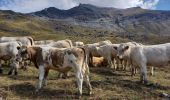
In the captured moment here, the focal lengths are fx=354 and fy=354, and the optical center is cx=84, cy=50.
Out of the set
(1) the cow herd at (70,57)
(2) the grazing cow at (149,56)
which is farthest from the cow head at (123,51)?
(2) the grazing cow at (149,56)

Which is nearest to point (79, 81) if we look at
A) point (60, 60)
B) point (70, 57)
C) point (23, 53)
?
point (70, 57)

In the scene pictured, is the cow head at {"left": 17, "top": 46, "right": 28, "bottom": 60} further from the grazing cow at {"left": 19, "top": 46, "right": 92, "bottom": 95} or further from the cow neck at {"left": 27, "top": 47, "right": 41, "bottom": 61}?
the cow neck at {"left": 27, "top": 47, "right": 41, "bottom": 61}

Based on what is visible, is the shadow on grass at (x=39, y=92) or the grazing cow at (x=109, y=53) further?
the grazing cow at (x=109, y=53)

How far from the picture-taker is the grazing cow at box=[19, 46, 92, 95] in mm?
19469

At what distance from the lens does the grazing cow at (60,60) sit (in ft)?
63.9

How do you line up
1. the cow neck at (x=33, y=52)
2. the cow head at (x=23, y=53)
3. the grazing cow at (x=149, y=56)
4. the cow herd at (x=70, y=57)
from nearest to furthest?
the cow herd at (x=70, y=57), the cow neck at (x=33, y=52), the cow head at (x=23, y=53), the grazing cow at (x=149, y=56)

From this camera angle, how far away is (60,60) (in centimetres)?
1997

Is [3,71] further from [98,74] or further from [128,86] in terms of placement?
[128,86]

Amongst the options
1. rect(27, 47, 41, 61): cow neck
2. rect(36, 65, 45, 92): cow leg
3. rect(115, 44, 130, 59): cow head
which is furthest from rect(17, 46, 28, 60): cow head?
rect(115, 44, 130, 59): cow head

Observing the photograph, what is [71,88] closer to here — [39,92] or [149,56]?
[39,92]

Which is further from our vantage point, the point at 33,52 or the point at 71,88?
the point at 71,88

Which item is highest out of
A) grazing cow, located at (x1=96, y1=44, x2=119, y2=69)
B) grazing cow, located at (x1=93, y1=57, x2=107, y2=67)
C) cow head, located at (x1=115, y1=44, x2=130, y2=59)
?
cow head, located at (x1=115, y1=44, x2=130, y2=59)

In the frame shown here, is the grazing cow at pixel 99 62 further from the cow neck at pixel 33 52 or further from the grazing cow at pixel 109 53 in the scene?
the cow neck at pixel 33 52

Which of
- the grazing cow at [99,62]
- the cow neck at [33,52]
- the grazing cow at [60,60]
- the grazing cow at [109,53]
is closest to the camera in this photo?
the grazing cow at [60,60]
